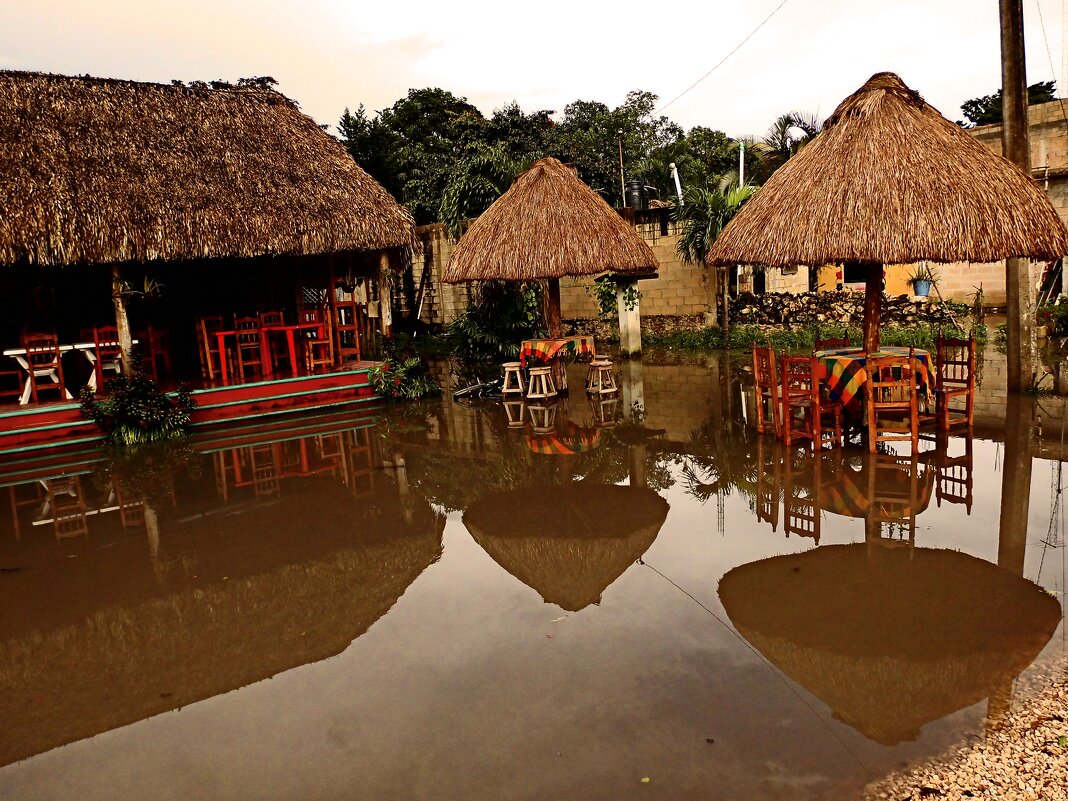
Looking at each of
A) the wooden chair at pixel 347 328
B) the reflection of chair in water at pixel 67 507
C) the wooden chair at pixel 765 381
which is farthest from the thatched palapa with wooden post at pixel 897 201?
the wooden chair at pixel 347 328

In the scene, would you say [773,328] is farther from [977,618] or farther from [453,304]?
[977,618]

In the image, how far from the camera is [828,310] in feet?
50.1

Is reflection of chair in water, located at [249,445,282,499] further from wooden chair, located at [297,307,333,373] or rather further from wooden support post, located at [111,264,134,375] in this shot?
wooden chair, located at [297,307,333,373]

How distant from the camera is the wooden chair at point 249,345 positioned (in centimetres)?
1169

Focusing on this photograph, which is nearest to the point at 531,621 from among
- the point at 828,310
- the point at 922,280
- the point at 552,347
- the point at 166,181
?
the point at 552,347

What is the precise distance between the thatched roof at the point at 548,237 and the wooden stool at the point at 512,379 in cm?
136

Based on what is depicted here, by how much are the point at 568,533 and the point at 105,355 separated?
8315 millimetres

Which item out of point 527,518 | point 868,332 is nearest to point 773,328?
point 868,332

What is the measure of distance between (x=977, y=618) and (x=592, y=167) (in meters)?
21.6

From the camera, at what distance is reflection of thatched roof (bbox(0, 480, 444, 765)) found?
387 centimetres

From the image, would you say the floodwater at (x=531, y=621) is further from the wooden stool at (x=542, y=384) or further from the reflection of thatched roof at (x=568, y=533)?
the wooden stool at (x=542, y=384)

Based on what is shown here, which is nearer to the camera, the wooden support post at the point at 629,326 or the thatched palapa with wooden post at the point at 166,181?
the thatched palapa with wooden post at the point at 166,181

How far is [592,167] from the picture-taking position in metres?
23.9

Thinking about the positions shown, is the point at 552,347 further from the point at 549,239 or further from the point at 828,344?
the point at 828,344
